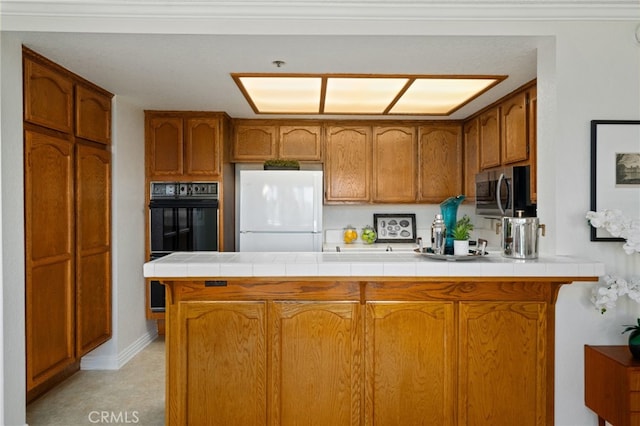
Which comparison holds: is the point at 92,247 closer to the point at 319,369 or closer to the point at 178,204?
the point at 178,204

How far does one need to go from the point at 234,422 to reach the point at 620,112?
2562 millimetres

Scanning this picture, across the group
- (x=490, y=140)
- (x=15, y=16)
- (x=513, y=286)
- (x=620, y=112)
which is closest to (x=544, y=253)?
(x=513, y=286)

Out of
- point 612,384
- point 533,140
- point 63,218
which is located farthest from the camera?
point 533,140

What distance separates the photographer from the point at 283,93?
359cm

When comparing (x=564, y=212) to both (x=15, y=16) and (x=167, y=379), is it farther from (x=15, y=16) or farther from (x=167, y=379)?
(x=15, y=16)

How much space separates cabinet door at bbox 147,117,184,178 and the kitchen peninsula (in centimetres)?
229

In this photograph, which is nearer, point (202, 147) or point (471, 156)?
point (202, 147)

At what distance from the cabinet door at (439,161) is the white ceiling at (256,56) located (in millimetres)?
1263

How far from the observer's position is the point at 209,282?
2.17 metres

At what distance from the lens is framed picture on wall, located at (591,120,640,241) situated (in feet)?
7.66

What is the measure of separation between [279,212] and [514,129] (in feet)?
6.95

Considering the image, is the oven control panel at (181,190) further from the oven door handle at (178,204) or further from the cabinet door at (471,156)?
the cabinet door at (471,156)

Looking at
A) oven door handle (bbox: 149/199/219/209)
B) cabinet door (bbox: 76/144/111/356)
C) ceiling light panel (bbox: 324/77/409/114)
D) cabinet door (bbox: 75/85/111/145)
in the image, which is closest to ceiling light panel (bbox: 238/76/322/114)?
ceiling light panel (bbox: 324/77/409/114)

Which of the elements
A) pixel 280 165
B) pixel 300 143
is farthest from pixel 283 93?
pixel 300 143
